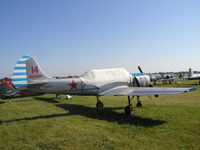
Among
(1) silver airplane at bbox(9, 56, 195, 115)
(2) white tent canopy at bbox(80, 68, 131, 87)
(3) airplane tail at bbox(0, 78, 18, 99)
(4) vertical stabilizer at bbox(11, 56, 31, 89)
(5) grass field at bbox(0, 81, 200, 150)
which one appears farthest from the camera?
(3) airplane tail at bbox(0, 78, 18, 99)

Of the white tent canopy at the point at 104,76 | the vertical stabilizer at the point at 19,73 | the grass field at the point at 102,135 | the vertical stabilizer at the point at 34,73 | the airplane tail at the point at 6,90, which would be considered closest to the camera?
the grass field at the point at 102,135

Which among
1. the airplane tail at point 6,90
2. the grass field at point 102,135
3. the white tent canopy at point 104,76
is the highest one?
the white tent canopy at point 104,76

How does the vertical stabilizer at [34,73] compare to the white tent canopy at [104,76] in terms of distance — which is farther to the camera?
the white tent canopy at [104,76]

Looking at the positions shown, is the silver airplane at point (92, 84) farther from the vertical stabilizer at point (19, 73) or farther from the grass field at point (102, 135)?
the grass field at point (102, 135)

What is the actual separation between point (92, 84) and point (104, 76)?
1.18 m

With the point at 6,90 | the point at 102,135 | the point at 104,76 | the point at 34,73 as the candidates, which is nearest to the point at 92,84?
the point at 104,76

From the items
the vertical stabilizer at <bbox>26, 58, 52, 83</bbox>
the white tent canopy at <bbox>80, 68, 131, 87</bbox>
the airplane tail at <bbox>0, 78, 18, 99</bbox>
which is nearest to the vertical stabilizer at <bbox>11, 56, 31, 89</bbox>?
the vertical stabilizer at <bbox>26, 58, 52, 83</bbox>

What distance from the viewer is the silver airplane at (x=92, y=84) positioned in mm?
9844

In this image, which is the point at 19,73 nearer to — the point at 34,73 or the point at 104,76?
the point at 34,73

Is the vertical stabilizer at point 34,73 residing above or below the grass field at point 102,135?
above

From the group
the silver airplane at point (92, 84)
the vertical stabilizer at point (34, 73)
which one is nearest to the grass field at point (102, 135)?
the silver airplane at point (92, 84)

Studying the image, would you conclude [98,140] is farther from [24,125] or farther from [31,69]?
[31,69]

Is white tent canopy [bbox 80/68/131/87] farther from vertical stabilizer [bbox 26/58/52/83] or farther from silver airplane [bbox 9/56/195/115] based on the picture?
vertical stabilizer [bbox 26/58/52/83]

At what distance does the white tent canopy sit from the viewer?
10.8 meters
